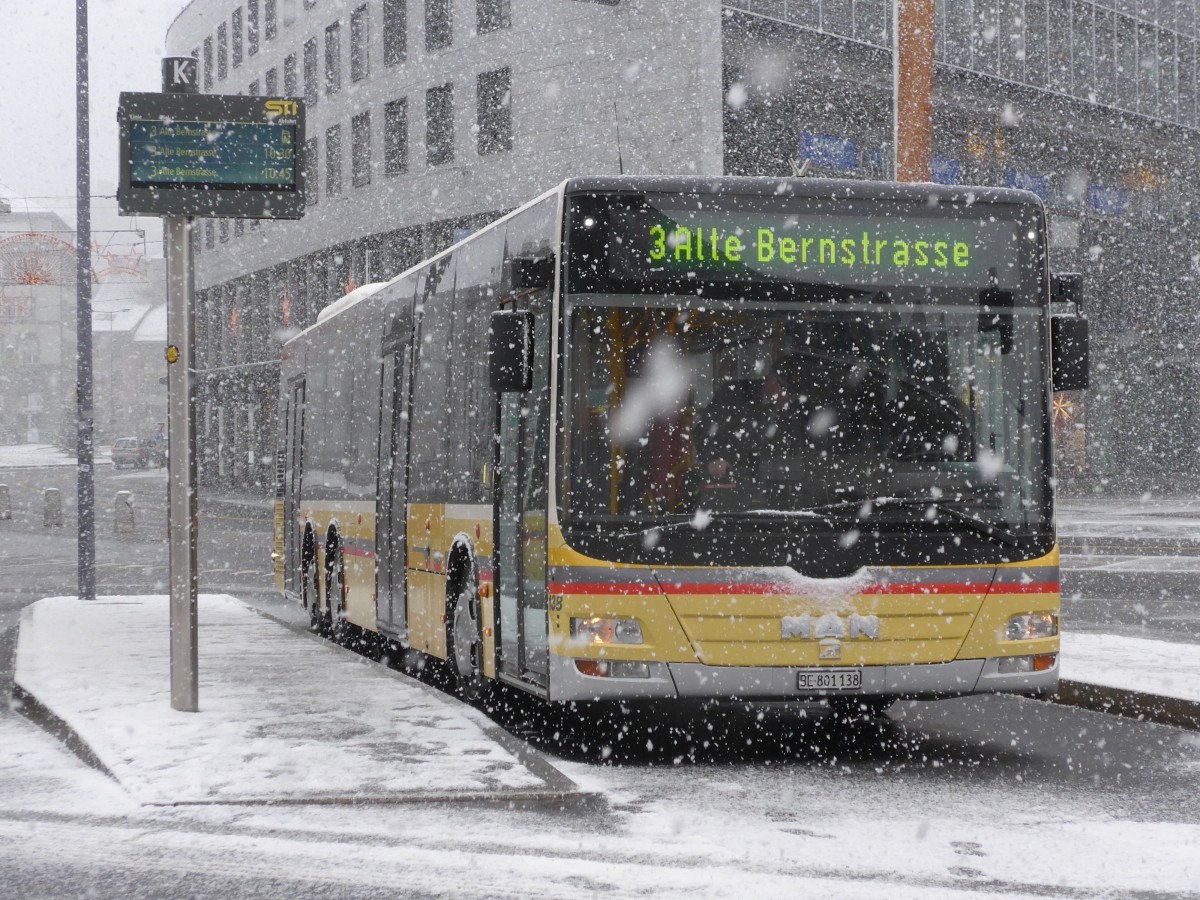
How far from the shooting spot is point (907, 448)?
9367mm

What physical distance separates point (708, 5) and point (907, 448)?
29.3 metres

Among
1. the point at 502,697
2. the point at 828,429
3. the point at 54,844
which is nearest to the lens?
the point at 54,844

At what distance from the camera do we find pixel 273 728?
9.63m

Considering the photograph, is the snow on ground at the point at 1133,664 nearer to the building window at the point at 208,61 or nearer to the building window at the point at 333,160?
the building window at the point at 333,160

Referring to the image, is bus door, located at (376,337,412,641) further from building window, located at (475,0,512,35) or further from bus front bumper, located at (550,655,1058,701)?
building window, located at (475,0,512,35)

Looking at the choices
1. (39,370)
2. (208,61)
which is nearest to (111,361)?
Result: (39,370)

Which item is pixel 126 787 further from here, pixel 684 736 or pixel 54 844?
pixel 684 736

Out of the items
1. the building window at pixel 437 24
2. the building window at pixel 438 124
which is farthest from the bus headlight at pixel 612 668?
the building window at pixel 437 24

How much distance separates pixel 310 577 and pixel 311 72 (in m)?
39.9

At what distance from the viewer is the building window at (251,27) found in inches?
2440

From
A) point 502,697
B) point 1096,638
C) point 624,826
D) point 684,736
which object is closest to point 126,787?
point 624,826

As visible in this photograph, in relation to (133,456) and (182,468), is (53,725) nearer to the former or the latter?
(182,468)

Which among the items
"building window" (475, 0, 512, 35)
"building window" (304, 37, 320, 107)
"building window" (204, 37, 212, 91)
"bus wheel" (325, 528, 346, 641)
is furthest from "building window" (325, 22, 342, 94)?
"bus wheel" (325, 528, 346, 641)

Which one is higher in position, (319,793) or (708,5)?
(708,5)
